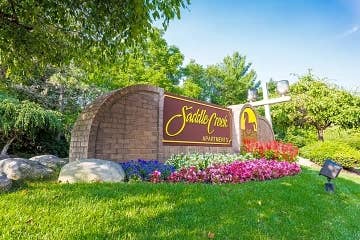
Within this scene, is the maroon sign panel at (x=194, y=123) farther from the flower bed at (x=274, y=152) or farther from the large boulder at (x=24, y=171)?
the large boulder at (x=24, y=171)

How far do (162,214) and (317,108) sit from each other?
2075 cm

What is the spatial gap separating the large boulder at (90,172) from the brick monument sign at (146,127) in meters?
1.02

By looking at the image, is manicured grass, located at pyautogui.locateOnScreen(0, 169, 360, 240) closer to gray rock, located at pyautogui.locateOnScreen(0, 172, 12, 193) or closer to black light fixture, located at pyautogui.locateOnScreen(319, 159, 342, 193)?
gray rock, located at pyautogui.locateOnScreen(0, 172, 12, 193)

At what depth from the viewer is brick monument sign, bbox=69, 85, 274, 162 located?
291 inches

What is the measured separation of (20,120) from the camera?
13.1 meters

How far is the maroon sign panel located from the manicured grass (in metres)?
3.65

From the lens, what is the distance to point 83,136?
7270mm

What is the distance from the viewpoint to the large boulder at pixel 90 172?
19.3ft

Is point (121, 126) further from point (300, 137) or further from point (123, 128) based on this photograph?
point (300, 137)

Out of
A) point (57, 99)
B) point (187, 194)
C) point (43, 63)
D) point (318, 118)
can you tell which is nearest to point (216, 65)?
point (318, 118)

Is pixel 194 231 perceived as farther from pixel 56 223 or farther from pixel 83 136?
pixel 83 136

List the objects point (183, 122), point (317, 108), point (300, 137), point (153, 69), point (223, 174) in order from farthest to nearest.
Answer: point (300, 137)
point (153, 69)
point (317, 108)
point (183, 122)
point (223, 174)

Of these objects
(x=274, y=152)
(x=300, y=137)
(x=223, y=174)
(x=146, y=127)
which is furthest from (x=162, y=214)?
(x=300, y=137)

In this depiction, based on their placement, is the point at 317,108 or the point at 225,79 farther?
the point at 225,79
